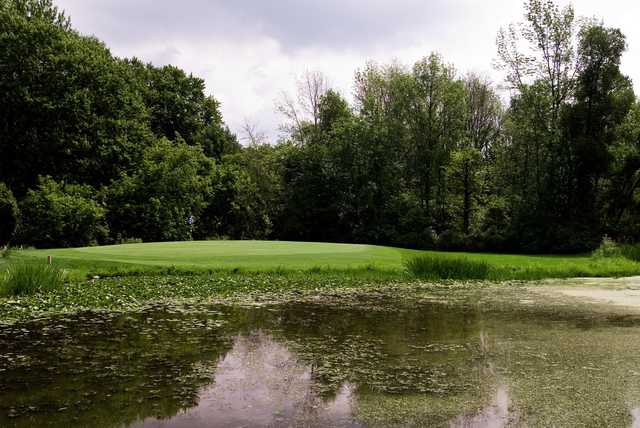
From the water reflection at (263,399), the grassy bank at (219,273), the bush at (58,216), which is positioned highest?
the bush at (58,216)

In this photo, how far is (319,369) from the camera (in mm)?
6578

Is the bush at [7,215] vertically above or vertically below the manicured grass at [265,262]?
above

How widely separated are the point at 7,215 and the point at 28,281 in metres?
19.4

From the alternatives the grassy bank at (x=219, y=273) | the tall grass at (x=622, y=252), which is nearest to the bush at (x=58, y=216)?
the grassy bank at (x=219, y=273)

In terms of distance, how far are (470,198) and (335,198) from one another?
1019cm

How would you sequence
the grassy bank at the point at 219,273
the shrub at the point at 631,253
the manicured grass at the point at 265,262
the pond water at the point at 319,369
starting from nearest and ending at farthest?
the pond water at the point at 319,369 < the grassy bank at the point at 219,273 < the manicured grass at the point at 265,262 < the shrub at the point at 631,253

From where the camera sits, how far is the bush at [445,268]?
17.1 meters

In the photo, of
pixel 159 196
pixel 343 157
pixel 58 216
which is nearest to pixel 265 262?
pixel 58 216

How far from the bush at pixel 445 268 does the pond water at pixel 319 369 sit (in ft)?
21.5

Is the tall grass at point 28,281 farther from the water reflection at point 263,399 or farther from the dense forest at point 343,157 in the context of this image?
the dense forest at point 343,157

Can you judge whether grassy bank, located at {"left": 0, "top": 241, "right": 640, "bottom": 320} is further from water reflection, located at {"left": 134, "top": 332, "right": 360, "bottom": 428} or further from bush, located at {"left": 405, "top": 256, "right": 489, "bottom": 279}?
water reflection, located at {"left": 134, "top": 332, "right": 360, "bottom": 428}

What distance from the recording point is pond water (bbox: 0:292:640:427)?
16.2 feet

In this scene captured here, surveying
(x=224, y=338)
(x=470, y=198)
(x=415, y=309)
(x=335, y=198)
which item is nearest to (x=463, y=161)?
(x=470, y=198)

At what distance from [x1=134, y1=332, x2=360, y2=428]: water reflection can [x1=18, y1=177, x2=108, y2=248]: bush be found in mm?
26493
